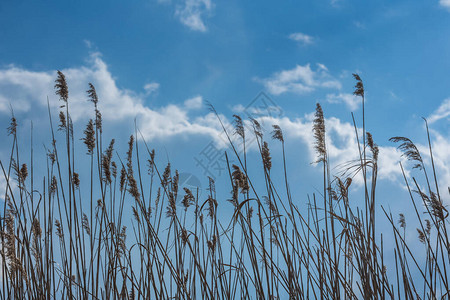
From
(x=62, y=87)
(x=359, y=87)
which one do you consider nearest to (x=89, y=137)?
(x=62, y=87)

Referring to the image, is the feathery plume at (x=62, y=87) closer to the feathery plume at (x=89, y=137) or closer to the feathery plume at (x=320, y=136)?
the feathery plume at (x=89, y=137)

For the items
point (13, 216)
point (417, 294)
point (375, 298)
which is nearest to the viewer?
point (375, 298)

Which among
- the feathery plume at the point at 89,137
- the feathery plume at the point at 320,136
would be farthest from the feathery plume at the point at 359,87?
the feathery plume at the point at 89,137

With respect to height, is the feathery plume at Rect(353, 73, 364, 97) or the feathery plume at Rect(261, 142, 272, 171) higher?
the feathery plume at Rect(353, 73, 364, 97)

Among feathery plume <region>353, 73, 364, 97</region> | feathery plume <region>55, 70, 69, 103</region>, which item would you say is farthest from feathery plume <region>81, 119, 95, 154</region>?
feathery plume <region>353, 73, 364, 97</region>

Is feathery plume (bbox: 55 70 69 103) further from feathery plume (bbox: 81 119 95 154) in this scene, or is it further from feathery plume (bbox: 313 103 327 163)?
feathery plume (bbox: 313 103 327 163)

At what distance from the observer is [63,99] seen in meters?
3.20

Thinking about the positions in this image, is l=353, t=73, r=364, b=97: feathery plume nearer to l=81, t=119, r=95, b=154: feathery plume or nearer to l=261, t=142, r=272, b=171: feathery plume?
l=261, t=142, r=272, b=171: feathery plume

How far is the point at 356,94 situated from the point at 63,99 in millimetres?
2473

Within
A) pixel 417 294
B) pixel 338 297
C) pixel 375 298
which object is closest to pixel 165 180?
pixel 338 297

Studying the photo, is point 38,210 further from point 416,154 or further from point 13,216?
point 416,154

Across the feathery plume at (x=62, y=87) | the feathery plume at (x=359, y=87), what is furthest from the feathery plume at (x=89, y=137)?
the feathery plume at (x=359, y=87)

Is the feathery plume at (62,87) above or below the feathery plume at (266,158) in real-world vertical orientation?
above

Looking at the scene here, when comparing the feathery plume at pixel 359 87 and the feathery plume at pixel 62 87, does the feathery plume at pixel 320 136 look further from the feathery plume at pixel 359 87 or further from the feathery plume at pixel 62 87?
the feathery plume at pixel 62 87
